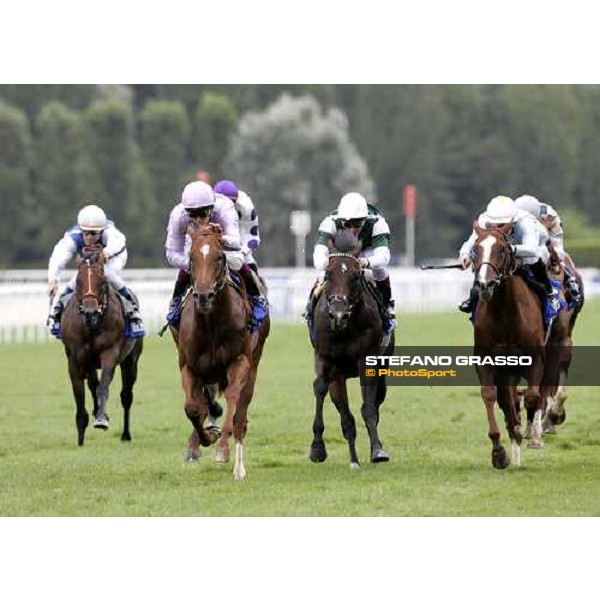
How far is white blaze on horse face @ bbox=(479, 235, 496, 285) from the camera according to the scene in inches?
412

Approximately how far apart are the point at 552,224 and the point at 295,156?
5161cm

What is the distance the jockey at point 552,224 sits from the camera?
12875 mm

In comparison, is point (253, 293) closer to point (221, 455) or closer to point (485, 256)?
point (221, 455)

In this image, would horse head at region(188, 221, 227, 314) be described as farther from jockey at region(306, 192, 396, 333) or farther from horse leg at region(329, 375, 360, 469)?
horse leg at region(329, 375, 360, 469)

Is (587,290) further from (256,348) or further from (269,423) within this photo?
(256,348)

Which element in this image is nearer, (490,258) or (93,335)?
(490,258)

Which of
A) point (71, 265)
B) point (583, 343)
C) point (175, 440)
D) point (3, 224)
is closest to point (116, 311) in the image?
point (175, 440)

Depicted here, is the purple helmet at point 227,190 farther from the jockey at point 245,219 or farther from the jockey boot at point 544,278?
the jockey boot at point 544,278

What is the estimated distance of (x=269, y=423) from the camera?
47.1 feet

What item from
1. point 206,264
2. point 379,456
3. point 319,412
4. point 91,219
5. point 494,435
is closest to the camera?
point 206,264

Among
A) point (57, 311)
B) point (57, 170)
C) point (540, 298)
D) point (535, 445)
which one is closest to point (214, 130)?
point (57, 170)

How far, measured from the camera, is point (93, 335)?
13062 millimetres

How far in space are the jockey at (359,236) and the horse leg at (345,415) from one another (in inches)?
20.8

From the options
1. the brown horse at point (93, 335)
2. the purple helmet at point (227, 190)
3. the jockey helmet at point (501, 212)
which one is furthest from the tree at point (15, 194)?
the jockey helmet at point (501, 212)
